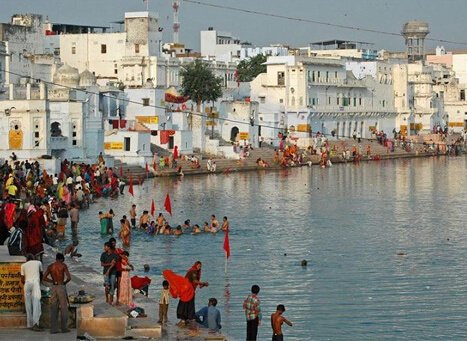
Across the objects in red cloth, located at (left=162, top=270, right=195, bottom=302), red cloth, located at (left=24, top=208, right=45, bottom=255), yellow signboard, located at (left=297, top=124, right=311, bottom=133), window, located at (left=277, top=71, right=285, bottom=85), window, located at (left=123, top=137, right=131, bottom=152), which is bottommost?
red cloth, located at (left=162, top=270, right=195, bottom=302)

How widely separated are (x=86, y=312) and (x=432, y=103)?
246 feet

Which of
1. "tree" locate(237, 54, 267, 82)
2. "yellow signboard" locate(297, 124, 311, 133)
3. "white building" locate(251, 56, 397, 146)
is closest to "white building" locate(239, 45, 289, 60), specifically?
"tree" locate(237, 54, 267, 82)

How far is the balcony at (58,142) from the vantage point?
42188 mm

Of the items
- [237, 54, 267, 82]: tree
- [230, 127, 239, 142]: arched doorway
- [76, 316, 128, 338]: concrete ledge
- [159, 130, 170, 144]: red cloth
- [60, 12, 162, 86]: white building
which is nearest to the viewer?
[76, 316, 128, 338]: concrete ledge

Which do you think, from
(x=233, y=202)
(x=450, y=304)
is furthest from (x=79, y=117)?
(x=450, y=304)

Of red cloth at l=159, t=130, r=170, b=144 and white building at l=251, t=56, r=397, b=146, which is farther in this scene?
white building at l=251, t=56, r=397, b=146

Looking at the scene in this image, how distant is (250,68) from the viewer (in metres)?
77.4

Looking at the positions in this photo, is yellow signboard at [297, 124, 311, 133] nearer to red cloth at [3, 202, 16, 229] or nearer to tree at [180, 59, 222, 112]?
tree at [180, 59, 222, 112]

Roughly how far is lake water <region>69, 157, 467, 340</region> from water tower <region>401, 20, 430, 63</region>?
61828mm

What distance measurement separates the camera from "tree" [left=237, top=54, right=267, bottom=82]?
76312 millimetres

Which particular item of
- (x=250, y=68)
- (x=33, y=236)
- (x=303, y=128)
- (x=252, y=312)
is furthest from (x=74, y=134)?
(x=250, y=68)

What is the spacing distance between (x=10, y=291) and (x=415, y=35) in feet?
325

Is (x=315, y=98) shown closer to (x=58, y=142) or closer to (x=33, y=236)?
(x=58, y=142)

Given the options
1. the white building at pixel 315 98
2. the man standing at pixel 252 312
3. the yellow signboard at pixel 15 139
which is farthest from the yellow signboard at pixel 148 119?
the man standing at pixel 252 312
